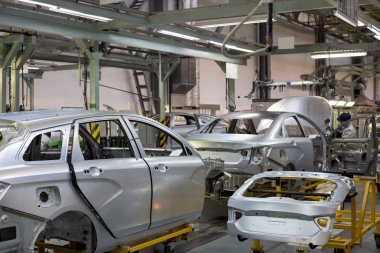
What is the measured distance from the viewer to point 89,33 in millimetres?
9836

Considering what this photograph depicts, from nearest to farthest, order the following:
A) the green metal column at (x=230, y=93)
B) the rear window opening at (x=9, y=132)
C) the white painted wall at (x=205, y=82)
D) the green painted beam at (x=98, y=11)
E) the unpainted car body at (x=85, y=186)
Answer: the unpainted car body at (x=85, y=186)
the rear window opening at (x=9, y=132)
the green painted beam at (x=98, y=11)
the white painted wall at (x=205, y=82)
the green metal column at (x=230, y=93)

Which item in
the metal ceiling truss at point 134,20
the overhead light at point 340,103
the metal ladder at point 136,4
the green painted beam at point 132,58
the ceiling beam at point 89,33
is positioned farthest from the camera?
the overhead light at point 340,103

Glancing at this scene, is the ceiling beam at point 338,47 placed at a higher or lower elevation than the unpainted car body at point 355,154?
higher

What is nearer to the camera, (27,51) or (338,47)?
(27,51)

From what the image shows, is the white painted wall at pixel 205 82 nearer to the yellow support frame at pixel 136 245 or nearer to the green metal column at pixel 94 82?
the green metal column at pixel 94 82

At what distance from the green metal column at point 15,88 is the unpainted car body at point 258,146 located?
4222 millimetres

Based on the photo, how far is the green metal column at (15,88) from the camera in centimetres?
1023

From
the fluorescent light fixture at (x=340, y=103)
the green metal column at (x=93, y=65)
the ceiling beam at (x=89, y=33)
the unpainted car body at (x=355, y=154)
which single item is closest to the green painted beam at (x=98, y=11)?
the ceiling beam at (x=89, y=33)

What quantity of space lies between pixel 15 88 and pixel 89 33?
2063 mm

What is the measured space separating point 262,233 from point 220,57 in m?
9.96

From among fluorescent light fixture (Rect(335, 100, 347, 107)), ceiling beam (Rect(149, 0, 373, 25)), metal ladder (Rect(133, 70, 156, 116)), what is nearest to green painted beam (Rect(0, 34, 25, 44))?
ceiling beam (Rect(149, 0, 373, 25))

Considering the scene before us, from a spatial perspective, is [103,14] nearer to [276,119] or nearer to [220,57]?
[276,119]

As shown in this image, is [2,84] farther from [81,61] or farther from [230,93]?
[230,93]

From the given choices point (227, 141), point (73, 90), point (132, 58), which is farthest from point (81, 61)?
point (227, 141)
